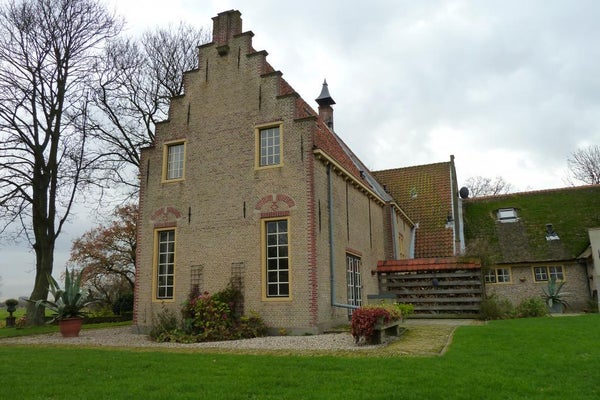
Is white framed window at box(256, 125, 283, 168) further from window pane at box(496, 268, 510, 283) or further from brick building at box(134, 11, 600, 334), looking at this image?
window pane at box(496, 268, 510, 283)

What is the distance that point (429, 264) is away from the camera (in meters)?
17.5

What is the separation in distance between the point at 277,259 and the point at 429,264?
677 centimetres

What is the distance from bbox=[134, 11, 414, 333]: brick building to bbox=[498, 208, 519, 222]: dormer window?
12196 millimetres

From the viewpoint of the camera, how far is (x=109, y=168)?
2091cm

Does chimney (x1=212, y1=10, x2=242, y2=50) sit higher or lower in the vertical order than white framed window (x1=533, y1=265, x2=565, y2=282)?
higher

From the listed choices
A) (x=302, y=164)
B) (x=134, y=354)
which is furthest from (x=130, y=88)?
(x=134, y=354)

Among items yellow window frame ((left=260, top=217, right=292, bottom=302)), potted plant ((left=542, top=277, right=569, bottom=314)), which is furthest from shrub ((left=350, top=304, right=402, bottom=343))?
potted plant ((left=542, top=277, right=569, bottom=314))

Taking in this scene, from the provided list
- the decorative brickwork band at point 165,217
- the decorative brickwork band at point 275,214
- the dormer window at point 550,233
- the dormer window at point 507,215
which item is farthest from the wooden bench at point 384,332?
the dormer window at point 507,215

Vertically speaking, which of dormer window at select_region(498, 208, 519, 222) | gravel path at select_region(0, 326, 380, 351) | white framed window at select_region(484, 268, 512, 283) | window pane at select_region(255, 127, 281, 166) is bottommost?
gravel path at select_region(0, 326, 380, 351)

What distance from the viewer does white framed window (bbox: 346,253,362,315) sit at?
15.7 m

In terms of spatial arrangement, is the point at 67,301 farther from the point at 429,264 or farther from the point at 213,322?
the point at 429,264

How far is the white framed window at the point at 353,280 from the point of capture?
1572cm

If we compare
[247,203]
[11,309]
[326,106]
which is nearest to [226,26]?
[247,203]

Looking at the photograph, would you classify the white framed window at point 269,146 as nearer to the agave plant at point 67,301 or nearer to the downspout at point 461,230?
the agave plant at point 67,301
